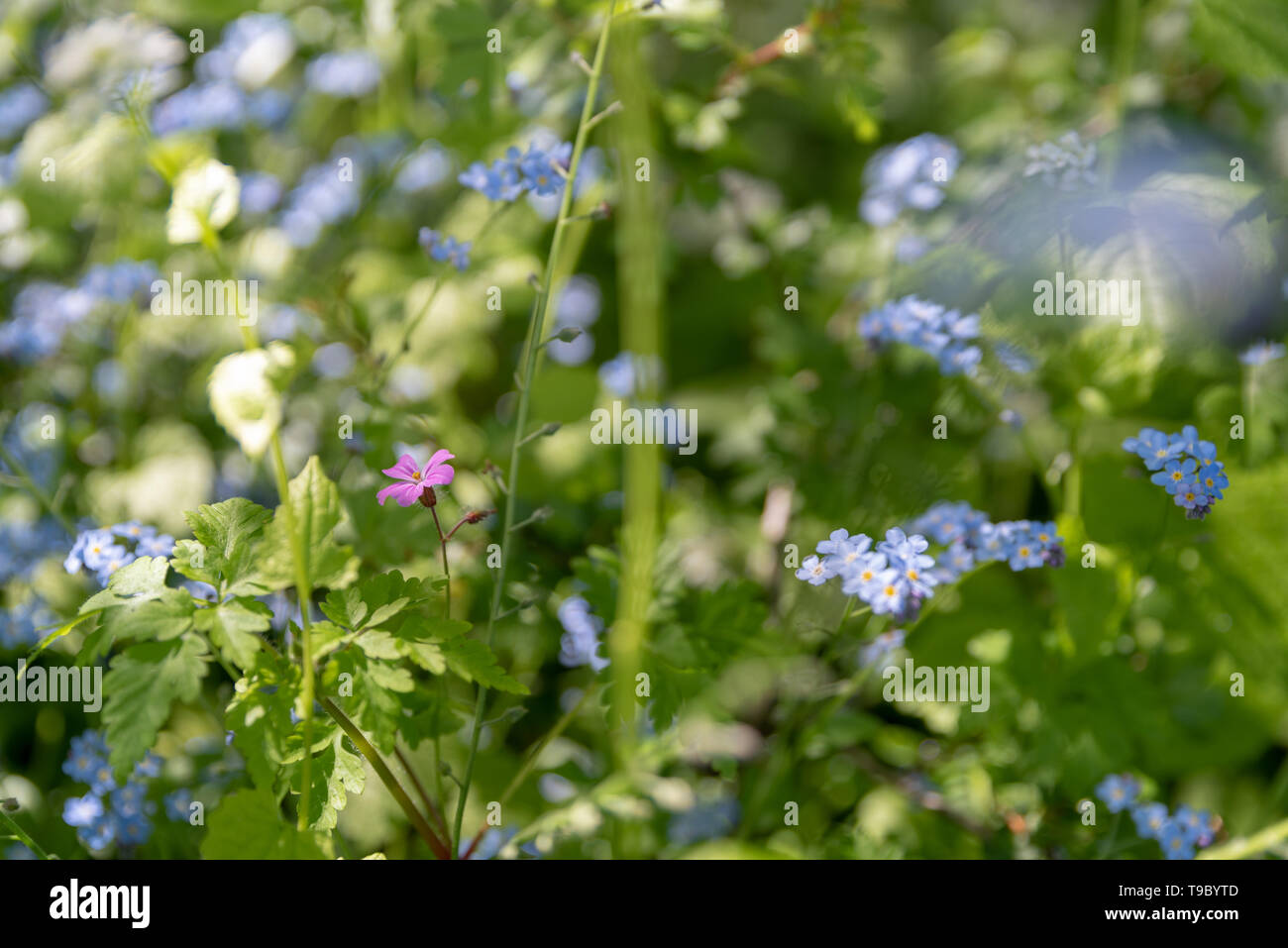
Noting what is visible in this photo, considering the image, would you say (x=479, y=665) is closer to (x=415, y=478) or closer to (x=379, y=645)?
(x=379, y=645)

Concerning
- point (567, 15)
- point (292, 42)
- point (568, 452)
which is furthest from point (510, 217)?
point (292, 42)

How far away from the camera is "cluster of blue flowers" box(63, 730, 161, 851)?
5.10ft

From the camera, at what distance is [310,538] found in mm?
1165

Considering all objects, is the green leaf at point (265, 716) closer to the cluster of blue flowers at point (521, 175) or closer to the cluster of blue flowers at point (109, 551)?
the cluster of blue flowers at point (109, 551)

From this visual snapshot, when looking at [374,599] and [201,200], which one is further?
[374,599]

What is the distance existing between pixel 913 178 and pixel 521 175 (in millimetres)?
924

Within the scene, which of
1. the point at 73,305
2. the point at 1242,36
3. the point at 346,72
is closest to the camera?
the point at 1242,36

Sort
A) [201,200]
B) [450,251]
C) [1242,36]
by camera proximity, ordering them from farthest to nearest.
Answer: [1242,36]
[450,251]
[201,200]

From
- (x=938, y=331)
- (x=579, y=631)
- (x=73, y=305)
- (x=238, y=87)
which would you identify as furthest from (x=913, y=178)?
(x=73, y=305)

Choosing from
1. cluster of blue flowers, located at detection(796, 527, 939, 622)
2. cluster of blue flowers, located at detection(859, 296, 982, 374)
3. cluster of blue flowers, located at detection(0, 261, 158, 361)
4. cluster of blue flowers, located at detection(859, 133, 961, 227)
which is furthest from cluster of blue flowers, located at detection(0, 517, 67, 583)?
cluster of blue flowers, located at detection(859, 133, 961, 227)

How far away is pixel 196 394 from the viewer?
2.46 m

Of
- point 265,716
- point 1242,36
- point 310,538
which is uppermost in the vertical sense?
point 1242,36

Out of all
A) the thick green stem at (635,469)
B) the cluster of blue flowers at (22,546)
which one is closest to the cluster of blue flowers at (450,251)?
the thick green stem at (635,469)
